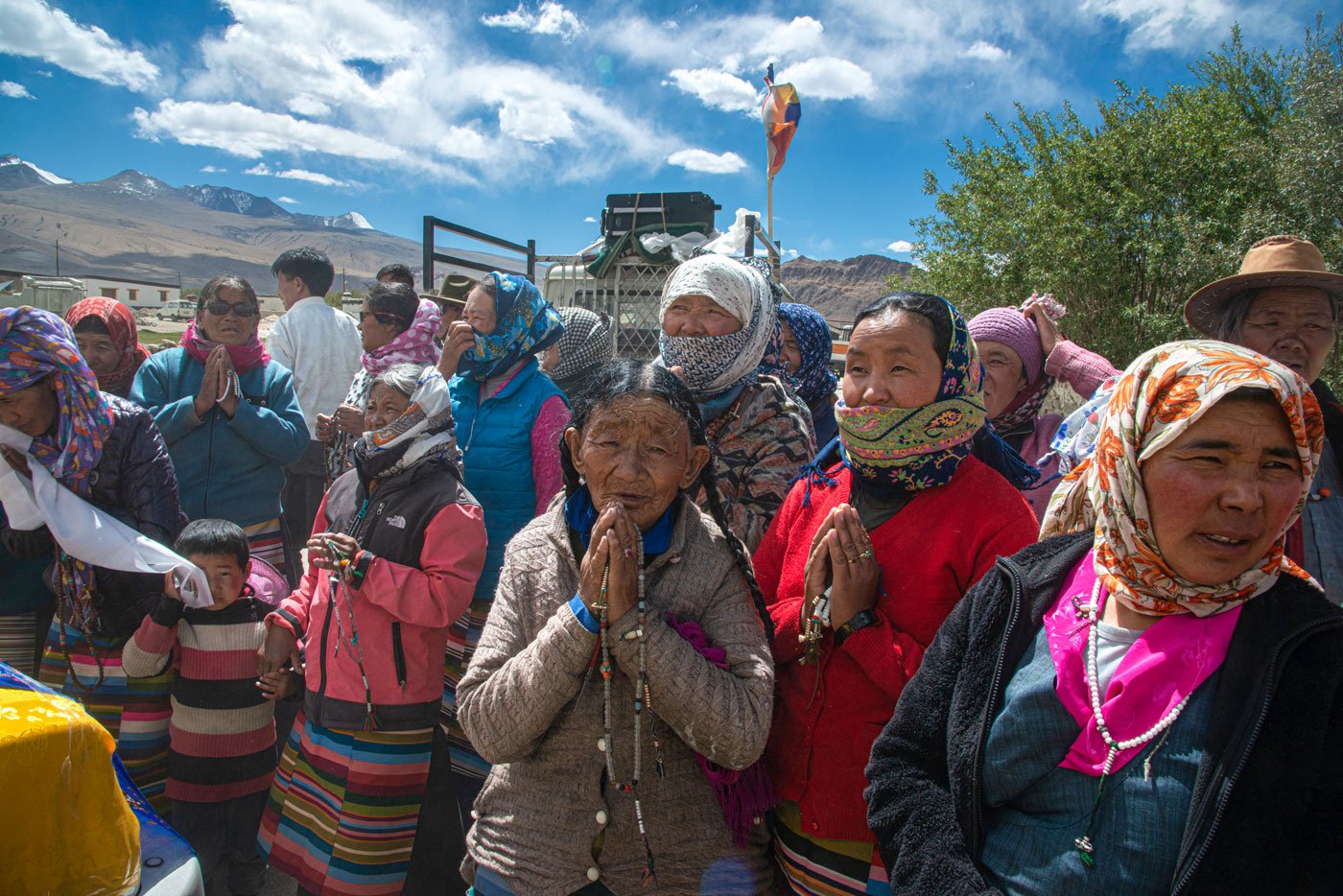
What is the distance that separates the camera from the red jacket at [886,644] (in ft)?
5.77

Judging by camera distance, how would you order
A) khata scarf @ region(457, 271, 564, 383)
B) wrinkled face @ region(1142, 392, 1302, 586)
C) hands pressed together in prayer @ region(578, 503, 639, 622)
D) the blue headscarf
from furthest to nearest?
the blue headscarf < khata scarf @ region(457, 271, 564, 383) < hands pressed together in prayer @ region(578, 503, 639, 622) < wrinkled face @ region(1142, 392, 1302, 586)

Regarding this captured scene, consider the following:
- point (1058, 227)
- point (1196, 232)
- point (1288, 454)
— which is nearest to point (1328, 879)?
point (1288, 454)

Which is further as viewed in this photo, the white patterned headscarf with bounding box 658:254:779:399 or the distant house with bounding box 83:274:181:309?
the distant house with bounding box 83:274:181:309

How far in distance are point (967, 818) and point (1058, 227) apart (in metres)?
12.6

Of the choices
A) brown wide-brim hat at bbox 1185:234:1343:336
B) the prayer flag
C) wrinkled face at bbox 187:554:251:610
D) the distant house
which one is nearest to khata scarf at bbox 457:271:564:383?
wrinkled face at bbox 187:554:251:610

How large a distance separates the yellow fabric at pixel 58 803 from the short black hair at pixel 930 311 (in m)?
1.94

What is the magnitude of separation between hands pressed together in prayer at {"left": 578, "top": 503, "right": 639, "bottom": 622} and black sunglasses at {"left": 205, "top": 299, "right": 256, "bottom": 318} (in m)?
3.18

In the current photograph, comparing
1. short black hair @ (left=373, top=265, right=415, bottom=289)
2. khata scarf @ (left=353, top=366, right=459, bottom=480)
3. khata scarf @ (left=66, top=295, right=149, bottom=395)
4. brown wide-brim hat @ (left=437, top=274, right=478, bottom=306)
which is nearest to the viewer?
khata scarf @ (left=353, top=366, right=459, bottom=480)

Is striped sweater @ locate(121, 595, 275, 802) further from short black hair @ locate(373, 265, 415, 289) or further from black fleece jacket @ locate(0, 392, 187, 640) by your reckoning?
short black hair @ locate(373, 265, 415, 289)

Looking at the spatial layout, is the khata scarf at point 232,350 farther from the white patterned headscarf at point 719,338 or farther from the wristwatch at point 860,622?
the wristwatch at point 860,622

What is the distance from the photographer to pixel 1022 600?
1554mm

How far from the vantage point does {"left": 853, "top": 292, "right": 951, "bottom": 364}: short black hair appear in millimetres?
1880

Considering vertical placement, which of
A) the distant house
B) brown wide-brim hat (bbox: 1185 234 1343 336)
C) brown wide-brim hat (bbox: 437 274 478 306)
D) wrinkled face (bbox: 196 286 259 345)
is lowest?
wrinkled face (bbox: 196 286 259 345)

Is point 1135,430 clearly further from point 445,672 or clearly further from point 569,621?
point 445,672
